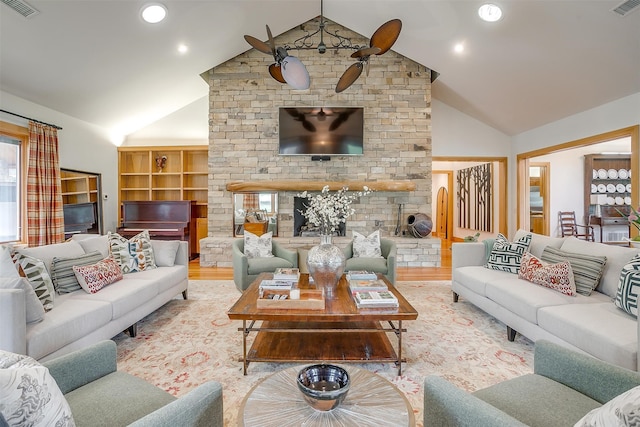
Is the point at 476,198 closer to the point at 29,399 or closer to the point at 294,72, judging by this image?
the point at 294,72

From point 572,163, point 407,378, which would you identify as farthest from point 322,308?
point 572,163

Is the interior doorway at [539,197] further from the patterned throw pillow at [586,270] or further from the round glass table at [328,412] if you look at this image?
the round glass table at [328,412]

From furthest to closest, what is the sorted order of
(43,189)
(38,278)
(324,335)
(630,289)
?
(43,189)
(324,335)
(38,278)
(630,289)

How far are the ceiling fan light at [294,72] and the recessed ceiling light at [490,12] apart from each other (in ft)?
8.19

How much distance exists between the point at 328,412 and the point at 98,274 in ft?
8.05

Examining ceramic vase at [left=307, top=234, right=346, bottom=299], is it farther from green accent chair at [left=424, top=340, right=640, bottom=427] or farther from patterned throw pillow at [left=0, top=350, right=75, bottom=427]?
patterned throw pillow at [left=0, top=350, right=75, bottom=427]

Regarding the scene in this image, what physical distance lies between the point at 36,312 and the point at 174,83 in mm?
4820

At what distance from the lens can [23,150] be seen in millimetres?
4324

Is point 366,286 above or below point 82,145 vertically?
below

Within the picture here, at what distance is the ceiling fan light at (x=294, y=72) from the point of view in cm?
261

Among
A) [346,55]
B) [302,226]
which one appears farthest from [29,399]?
[346,55]

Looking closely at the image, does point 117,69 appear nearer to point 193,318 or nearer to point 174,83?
point 174,83

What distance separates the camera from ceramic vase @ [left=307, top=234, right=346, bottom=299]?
256cm

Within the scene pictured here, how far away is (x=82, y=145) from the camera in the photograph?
552cm
